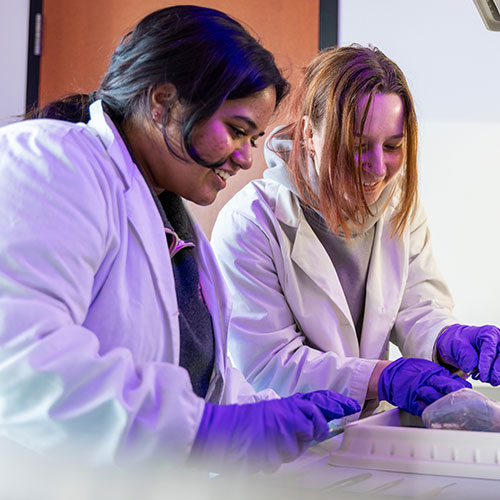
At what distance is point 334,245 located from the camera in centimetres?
159

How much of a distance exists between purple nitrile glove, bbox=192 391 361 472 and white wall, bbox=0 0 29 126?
7.53ft

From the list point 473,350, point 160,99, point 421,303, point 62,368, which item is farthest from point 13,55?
point 62,368

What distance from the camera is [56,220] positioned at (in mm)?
771

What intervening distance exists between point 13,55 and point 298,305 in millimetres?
1934

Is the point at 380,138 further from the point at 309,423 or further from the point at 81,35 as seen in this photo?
the point at 81,35

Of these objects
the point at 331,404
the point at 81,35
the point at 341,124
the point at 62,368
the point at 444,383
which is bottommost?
the point at 444,383

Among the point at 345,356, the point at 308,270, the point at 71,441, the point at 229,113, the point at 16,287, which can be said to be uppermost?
the point at 229,113

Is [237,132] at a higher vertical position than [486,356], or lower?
higher

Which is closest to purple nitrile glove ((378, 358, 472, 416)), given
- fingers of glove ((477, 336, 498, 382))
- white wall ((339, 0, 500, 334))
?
fingers of glove ((477, 336, 498, 382))

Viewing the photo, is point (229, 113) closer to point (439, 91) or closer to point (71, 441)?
point (71, 441)

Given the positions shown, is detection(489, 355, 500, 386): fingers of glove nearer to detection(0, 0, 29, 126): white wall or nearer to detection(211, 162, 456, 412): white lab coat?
detection(211, 162, 456, 412): white lab coat

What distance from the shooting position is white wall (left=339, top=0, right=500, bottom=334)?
2574mm

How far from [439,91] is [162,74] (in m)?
1.90

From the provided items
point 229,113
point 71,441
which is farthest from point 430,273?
point 71,441
